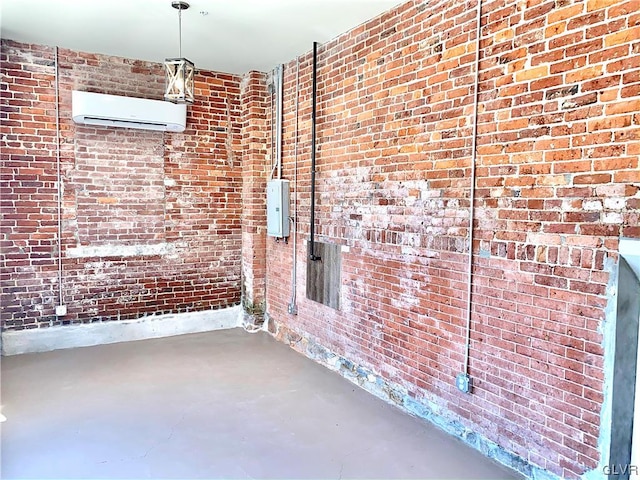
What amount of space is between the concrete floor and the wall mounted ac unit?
249 centimetres

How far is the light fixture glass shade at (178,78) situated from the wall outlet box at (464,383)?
293cm

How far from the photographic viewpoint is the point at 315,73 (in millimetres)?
4715

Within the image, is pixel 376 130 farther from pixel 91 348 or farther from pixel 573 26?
pixel 91 348

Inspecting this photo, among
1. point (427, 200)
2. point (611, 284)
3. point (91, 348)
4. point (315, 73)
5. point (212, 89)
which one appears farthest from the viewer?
point (212, 89)

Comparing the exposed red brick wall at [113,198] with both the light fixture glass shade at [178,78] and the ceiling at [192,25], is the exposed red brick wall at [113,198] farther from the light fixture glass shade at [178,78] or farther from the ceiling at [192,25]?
the light fixture glass shade at [178,78]

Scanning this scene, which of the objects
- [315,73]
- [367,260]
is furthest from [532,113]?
[315,73]

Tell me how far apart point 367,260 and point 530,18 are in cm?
214

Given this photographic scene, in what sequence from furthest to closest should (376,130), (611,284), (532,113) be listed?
1. (376,130)
2. (532,113)
3. (611,284)

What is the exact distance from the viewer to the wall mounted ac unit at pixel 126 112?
480 centimetres

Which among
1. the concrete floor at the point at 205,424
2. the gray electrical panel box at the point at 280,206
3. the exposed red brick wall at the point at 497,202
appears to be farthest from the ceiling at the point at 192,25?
the concrete floor at the point at 205,424

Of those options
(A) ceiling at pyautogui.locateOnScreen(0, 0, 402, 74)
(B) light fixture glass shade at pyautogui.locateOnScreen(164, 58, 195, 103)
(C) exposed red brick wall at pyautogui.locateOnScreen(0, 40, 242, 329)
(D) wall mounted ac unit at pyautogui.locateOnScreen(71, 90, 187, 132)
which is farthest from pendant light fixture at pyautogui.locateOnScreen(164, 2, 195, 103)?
(C) exposed red brick wall at pyautogui.locateOnScreen(0, 40, 242, 329)

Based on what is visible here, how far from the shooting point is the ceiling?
12.5 feet

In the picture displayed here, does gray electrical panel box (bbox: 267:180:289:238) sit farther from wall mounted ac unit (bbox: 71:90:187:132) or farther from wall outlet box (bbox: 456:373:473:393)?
wall outlet box (bbox: 456:373:473:393)

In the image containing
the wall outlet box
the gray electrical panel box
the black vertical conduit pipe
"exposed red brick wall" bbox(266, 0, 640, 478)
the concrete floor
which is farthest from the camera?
the gray electrical panel box
